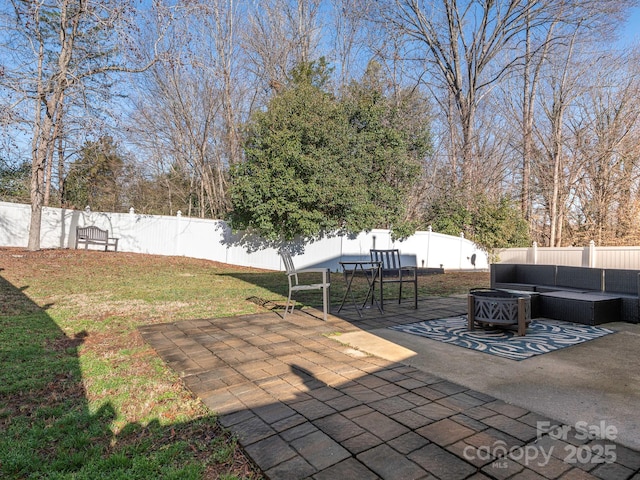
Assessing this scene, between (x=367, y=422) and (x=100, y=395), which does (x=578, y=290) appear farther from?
(x=100, y=395)

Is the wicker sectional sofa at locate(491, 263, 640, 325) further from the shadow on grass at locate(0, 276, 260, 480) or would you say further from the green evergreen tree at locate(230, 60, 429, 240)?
the green evergreen tree at locate(230, 60, 429, 240)

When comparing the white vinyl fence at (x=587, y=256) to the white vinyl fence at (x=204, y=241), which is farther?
the white vinyl fence at (x=204, y=241)

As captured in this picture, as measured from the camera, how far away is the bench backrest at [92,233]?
12.6 m

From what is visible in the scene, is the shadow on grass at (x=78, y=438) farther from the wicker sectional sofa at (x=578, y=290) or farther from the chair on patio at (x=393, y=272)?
Result: the wicker sectional sofa at (x=578, y=290)

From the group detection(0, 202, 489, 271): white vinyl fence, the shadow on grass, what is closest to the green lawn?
the shadow on grass

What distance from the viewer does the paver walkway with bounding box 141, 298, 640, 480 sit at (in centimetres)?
172

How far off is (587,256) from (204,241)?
1252 centimetres

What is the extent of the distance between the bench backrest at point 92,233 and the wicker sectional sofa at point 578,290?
12.3 metres

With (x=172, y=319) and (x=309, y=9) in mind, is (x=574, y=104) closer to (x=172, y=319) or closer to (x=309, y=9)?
(x=309, y=9)

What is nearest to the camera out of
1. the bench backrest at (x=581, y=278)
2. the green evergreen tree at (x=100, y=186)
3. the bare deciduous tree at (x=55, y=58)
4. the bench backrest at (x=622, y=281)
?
the bench backrest at (x=622, y=281)

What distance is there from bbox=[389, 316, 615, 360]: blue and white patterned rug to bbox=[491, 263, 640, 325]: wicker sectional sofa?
0.19m

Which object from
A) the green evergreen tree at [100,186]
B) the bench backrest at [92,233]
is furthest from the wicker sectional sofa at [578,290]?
the green evergreen tree at [100,186]

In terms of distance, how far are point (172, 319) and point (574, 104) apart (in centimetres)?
1972

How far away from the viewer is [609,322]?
487cm
